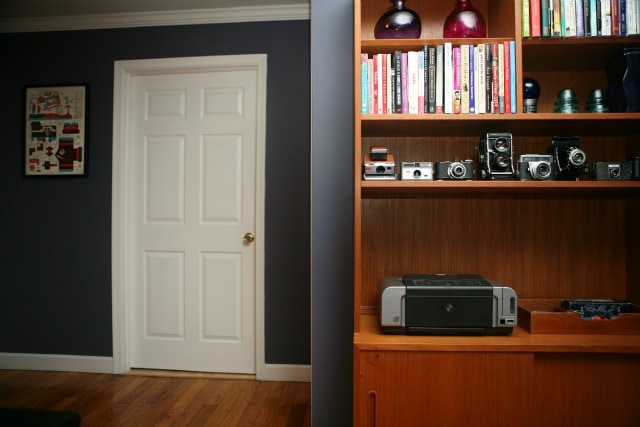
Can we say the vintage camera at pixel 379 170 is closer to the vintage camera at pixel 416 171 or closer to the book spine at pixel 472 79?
the vintage camera at pixel 416 171

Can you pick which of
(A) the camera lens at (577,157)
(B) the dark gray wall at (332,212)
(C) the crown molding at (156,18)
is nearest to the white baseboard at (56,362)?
(B) the dark gray wall at (332,212)

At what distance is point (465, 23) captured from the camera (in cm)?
159

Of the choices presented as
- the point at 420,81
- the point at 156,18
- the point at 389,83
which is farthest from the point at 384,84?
the point at 156,18

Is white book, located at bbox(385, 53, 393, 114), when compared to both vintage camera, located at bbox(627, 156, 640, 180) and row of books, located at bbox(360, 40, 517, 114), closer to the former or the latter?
row of books, located at bbox(360, 40, 517, 114)

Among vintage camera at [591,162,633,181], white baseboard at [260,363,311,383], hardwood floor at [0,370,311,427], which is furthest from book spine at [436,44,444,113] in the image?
white baseboard at [260,363,311,383]

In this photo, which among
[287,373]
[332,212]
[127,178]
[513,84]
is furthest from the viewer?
[127,178]

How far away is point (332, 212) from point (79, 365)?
7.59 ft

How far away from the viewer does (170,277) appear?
8.79 ft

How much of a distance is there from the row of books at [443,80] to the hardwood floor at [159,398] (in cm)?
173

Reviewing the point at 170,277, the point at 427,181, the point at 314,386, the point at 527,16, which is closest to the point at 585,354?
the point at 427,181

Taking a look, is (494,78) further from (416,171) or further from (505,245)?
(505,245)

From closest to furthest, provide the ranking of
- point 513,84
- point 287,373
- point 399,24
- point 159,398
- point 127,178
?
point 513,84 → point 399,24 → point 159,398 → point 287,373 → point 127,178

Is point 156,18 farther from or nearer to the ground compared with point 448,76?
farther from the ground

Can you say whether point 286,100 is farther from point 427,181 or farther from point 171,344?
point 171,344
